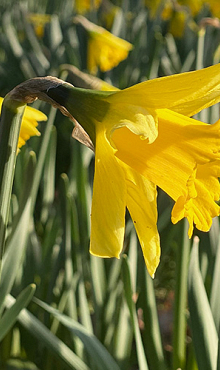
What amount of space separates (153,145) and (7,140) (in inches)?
7.9

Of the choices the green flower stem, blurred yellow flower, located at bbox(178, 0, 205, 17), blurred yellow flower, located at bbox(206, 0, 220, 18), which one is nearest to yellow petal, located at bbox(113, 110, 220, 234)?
Answer: the green flower stem

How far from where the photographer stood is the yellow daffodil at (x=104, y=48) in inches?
90.2

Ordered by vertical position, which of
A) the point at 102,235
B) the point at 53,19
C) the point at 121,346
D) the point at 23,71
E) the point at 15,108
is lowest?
the point at 121,346

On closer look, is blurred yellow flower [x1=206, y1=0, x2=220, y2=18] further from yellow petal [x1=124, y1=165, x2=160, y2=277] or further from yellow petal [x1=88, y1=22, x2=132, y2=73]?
yellow petal [x1=124, y1=165, x2=160, y2=277]

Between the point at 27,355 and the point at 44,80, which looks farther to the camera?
the point at 27,355

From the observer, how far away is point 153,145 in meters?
0.63

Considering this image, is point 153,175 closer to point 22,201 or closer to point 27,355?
point 22,201

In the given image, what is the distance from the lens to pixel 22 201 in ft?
2.97

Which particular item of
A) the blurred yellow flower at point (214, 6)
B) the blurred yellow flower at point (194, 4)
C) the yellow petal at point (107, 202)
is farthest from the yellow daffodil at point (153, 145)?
the blurred yellow flower at point (194, 4)

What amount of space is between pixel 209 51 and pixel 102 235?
1827 mm

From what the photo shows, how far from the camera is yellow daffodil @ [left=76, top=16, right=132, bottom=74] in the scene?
2.29 meters

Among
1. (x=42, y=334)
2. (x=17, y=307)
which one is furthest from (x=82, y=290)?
(x=17, y=307)

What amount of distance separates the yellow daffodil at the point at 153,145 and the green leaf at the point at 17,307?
25 centimetres

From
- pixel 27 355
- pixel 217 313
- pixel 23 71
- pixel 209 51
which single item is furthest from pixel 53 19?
pixel 217 313
